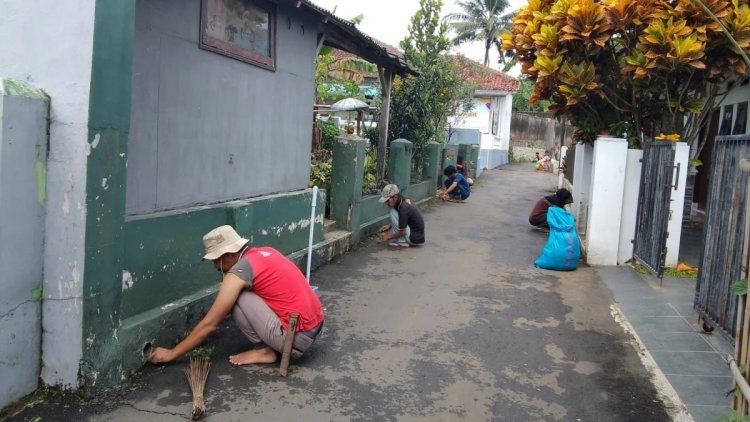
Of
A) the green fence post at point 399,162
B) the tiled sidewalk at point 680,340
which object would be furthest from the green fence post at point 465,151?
the tiled sidewalk at point 680,340

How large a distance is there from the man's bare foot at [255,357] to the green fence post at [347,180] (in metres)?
4.70

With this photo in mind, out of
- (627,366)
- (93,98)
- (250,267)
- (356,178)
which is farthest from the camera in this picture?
(356,178)

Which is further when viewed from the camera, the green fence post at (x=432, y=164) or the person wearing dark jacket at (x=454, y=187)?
the person wearing dark jacket at (x=454, y=187)

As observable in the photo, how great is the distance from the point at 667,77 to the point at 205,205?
643 centimetres

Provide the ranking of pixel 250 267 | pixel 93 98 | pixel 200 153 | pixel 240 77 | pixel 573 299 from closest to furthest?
pixel 93 98, pixel 250 267, pixel 200 153, pixel 240 77, pixel 573 299

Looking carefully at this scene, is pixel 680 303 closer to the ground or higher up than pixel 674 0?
closer to the ground

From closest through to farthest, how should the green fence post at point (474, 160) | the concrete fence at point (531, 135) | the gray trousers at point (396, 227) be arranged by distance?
the gray trousers at point (396, 227) < the green fence post at point (474, 160) < the concrete fence at point (531, 135)

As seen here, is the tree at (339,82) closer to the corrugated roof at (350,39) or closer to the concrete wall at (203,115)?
the corrugated roof at (350,39)

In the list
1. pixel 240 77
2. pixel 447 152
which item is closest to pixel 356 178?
pixel 240 77

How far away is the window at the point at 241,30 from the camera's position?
579cm

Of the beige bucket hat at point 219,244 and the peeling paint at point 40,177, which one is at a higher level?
the peeling paint at point 40,177

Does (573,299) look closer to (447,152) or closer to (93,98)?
(93,98)

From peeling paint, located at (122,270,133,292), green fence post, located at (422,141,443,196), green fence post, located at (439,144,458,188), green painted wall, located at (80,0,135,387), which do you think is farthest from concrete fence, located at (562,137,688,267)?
green fence post, located at (439,144,458,188)

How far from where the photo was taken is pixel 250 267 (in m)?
4.29
